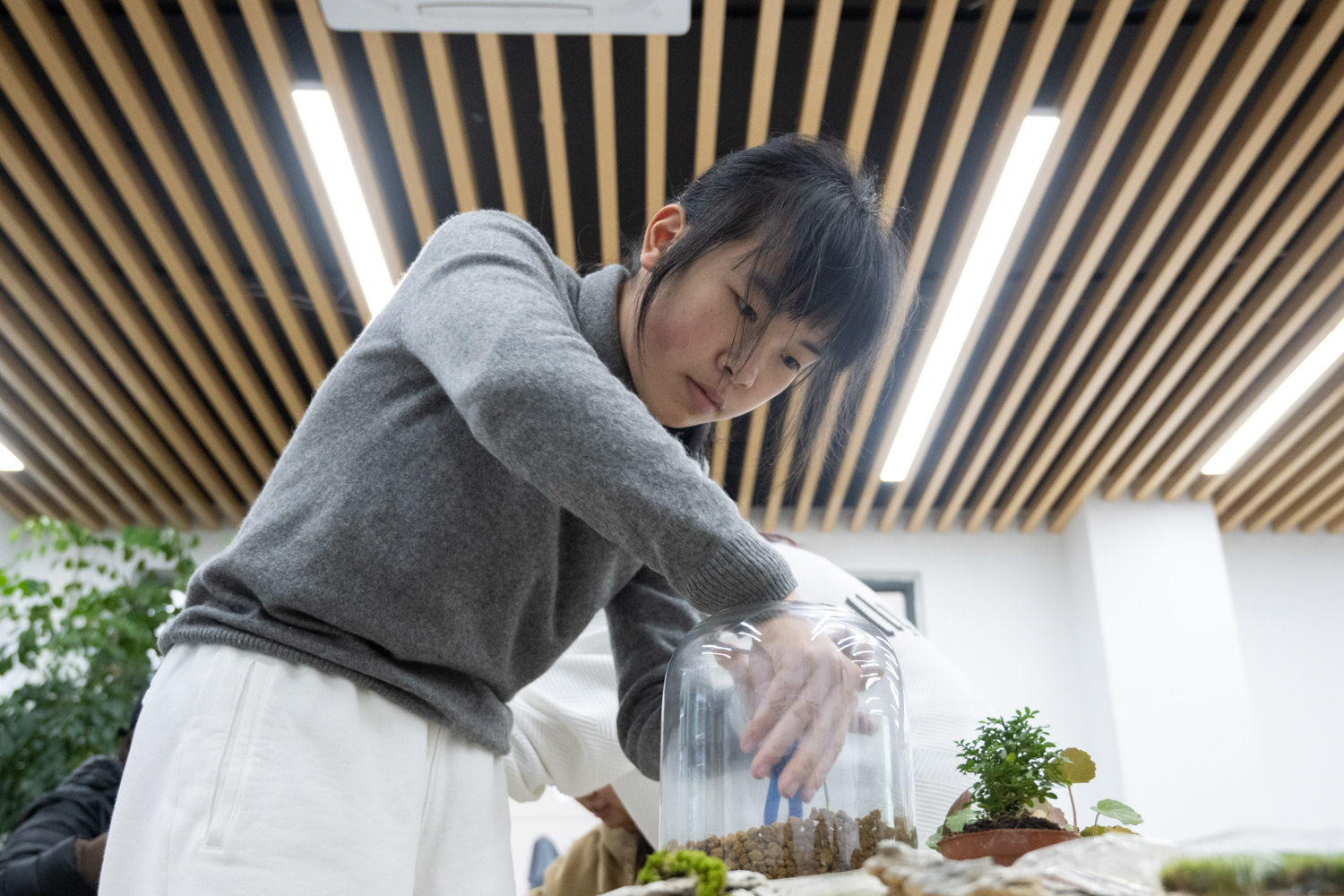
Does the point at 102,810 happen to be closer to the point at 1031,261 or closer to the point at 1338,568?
the point at 1031,261

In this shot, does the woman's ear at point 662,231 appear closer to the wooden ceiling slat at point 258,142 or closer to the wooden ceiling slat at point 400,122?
the wooden ceiling slat at point 400,122

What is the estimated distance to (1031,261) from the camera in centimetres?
359

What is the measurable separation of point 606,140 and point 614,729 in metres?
2.11

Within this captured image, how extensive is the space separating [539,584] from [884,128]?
8.81 ft

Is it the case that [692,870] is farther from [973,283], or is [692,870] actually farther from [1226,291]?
[1226,291]

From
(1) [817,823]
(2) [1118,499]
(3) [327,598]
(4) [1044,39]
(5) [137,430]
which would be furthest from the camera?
(2) [1118,499]

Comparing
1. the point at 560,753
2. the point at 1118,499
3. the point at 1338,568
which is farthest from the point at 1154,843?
the point at 1338,568

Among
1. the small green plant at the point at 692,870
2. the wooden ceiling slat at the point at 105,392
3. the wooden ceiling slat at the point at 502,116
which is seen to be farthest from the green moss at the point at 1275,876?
the wooden ceiling slat at the point at 105,392

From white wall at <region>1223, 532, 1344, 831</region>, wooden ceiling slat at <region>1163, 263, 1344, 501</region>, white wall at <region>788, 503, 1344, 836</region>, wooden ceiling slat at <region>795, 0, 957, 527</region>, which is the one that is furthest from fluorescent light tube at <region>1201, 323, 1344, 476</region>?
wooden ceiling slat at <region>795, 0, 957, 527</region>

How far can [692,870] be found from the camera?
1.46ft

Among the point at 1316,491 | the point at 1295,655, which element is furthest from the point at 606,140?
the point at 1295,655

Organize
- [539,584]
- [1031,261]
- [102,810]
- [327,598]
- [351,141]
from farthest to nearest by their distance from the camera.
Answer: [1031,261] → [351,141] → [102,810] → [539,584] → [327,598]

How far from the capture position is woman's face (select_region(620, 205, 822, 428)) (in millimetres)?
898

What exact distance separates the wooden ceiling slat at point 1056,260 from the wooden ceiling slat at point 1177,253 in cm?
20
